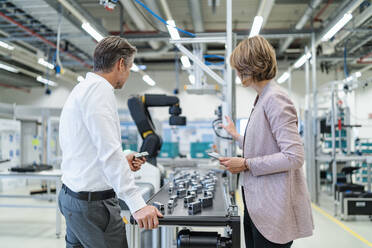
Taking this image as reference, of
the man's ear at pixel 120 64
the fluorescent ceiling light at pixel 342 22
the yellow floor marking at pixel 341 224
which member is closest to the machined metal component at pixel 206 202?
the man's ear at pixel 120 64

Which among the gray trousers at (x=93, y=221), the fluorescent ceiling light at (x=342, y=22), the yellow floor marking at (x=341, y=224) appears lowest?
the yellow floor marking at (x=341, y=224)

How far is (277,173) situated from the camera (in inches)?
47.3

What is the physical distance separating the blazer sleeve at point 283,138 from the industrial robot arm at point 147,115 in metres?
2.17

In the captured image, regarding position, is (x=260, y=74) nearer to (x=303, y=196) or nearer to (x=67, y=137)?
(x=303, y=196)

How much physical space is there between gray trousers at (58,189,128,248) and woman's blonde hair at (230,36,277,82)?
777 millimetres

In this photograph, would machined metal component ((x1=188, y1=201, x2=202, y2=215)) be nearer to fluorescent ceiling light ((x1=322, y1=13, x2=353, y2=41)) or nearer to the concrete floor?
the concrete floor

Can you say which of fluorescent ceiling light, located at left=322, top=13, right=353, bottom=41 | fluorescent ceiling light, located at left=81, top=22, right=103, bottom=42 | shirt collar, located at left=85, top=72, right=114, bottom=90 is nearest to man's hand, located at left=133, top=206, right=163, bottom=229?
shirt collar, located at left=85, top=72, right=114, bottom=90

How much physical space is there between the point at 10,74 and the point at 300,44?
31.2 ft

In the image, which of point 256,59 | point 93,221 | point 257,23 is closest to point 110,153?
point 93,221

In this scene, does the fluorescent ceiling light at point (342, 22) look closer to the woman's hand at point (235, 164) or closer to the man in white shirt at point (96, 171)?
the woman's hand at point (235, 164)

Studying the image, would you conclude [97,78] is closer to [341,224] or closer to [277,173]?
[277,173]

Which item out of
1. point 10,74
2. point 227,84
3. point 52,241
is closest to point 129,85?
point 10,74

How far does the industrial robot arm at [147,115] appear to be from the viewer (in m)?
3.29

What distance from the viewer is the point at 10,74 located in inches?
398
